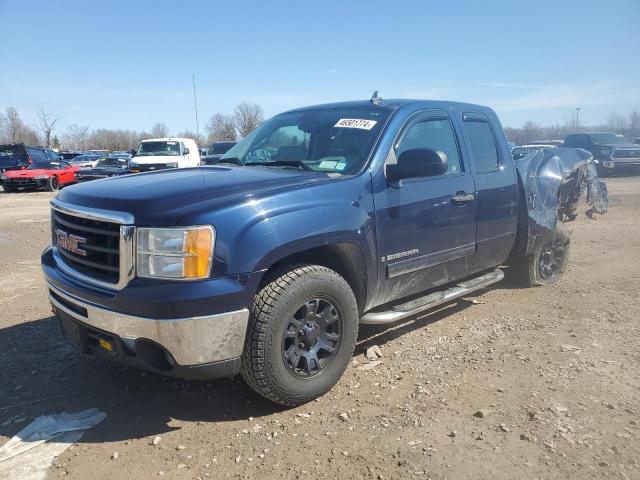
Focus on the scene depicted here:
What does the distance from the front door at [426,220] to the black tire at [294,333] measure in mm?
491

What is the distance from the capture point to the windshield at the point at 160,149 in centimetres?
1847

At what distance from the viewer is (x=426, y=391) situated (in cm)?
333

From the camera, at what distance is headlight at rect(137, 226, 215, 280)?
2611mm

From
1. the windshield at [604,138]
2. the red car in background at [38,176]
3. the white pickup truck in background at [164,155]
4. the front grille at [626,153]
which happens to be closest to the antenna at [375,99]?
the white pickup truck in background at [164,155]

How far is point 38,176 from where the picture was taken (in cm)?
1947

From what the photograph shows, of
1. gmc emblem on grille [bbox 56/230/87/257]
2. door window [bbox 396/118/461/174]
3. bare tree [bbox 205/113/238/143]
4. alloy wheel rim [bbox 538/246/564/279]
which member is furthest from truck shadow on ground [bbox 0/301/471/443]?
bare tree [bbox 205/113/238/143]

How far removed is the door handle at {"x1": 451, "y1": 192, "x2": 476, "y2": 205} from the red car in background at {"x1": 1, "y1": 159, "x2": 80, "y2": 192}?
1966 cm

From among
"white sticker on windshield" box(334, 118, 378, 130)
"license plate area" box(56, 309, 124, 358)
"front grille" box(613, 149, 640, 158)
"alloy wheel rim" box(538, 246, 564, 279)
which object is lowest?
"alloy wheel rim" box(538, 246, 564, 279)

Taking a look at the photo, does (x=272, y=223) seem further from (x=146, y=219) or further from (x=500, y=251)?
(x=500, y=251)

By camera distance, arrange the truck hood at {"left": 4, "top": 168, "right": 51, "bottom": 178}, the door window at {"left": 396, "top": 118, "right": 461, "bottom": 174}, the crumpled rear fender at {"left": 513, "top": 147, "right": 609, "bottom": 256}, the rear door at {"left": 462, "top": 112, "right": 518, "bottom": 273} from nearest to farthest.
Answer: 1. the door window at {"left": 396, "top": 118, "right": 461, "bottom": 174}
2. the rear door at {"left": 462, "top": 112, "right": 518, "bottom": 273}
3. the crumpled rear fender at {"left": 513, "top": 147, "right": 609, "bottom": 256}
4. the truck hood at {"left": 4, "top": 168, "right": 51, "bottom": 178}

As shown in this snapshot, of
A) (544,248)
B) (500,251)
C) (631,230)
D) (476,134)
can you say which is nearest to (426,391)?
(500,251)

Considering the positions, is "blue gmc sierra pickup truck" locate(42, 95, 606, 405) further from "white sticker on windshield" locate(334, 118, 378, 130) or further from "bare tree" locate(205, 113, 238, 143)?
"bare tree" locate(205, 113, 238, 143)

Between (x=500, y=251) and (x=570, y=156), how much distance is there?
198cm

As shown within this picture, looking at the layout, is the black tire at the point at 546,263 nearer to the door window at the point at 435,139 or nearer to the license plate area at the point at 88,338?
the door window at the point at 435,139
